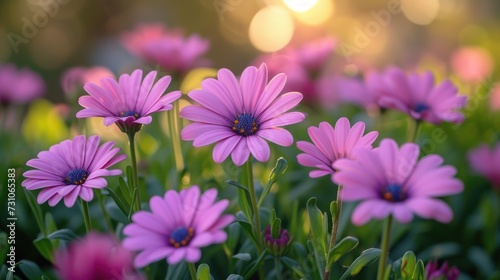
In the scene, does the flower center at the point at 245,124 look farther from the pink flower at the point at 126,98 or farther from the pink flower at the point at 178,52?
the pink flower at the point at 178,52

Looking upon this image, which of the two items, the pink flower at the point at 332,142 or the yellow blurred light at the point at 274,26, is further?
the yellow blurred light at the point at 274,26

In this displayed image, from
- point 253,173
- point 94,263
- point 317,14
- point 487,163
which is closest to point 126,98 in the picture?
point 94,263

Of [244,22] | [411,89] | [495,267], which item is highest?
[244,22]

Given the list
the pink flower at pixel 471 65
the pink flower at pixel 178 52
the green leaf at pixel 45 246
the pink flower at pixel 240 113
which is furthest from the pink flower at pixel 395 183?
the pink flower at pixel 471 65

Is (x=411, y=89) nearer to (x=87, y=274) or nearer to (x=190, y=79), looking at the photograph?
(x=87, y=274)

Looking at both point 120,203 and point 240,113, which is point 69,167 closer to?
point 120,203

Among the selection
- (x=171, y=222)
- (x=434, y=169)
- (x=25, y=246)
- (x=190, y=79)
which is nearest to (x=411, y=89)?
(x=434, y=169)
